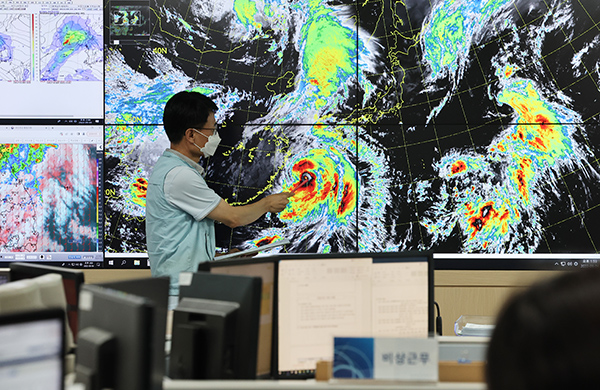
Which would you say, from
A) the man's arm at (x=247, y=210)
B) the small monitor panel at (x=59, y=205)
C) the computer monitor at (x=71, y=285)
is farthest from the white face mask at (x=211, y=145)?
the computer monitor at (x=71, y=285)

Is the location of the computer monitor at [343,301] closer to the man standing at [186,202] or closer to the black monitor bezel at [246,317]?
the black monitor bezel at [246,317]

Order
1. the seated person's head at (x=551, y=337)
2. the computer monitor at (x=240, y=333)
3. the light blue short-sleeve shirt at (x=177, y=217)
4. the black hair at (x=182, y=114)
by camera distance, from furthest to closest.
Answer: the black hair at (x=182, y=114), the light blue short-sleeve shirt at (x=177, y=217), the computer monitor at (x=240, y=333), the seated person's head at (x=551, y=337)

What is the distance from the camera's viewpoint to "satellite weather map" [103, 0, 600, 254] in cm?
309

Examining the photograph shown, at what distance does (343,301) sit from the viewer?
1729 millimetres

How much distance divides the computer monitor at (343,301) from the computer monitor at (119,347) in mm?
707

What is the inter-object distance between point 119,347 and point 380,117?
231 cm

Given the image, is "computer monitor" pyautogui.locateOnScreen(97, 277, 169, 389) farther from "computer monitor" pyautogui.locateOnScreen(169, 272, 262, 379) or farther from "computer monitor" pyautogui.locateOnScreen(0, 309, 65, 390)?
"computer monitor" pyautogui.locateOnScreen(0, 309, 65, 390)

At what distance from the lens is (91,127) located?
3129 millimetres

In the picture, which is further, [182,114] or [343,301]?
[182,114]

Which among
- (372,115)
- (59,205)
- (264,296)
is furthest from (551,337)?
(59,205)

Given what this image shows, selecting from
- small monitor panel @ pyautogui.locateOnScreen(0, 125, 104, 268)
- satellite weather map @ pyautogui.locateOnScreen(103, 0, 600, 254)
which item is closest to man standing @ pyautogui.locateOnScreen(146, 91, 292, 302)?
satellite weather map @ pyautogui.locateOnScreen(103, 0, 600, 254)

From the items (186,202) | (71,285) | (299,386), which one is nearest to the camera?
(299,386)

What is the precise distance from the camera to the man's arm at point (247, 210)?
269 cm

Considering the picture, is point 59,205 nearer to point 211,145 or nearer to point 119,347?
point 211,145
